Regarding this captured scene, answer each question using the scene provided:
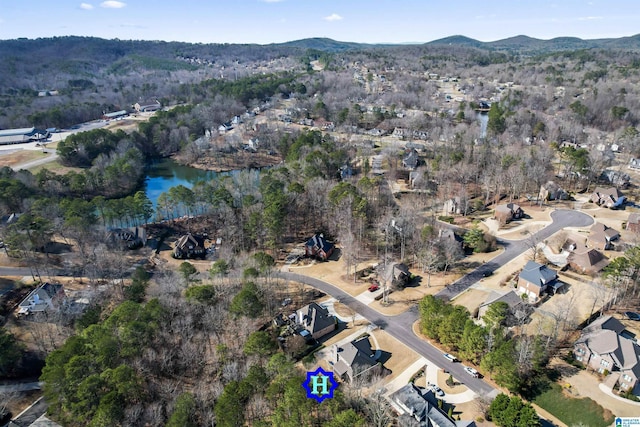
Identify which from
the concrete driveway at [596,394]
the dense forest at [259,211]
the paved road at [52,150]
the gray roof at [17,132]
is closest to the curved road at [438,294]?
the dense forest at [259,211]

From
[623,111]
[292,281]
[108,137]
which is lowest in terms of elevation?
[292,281]

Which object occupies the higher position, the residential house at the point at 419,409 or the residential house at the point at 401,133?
the residential house at the point at 401,133

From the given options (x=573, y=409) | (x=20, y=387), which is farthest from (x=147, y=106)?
(x=573, y=409)

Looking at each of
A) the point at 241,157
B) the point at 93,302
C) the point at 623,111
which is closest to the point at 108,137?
the point at 241,157

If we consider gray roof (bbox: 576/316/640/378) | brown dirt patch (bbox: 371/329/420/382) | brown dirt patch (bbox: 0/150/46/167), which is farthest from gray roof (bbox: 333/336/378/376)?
brown dirt patch (bbox: 0/150/46/167)

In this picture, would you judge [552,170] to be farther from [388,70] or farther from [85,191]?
[388,70]

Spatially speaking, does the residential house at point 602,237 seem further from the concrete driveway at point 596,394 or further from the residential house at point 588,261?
the concrete driveway at point 596,394

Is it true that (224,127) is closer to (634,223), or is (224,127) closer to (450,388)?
(634,223)
